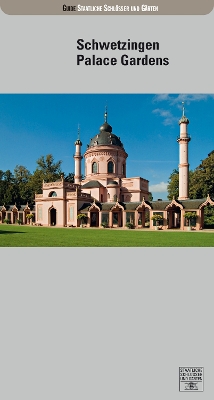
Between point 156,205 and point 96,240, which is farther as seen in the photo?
point 156,205

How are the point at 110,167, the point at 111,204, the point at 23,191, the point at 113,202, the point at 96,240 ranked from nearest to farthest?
the point at 96,240
the point at 23,191
the point at 111,204
the point at 113,202
the point at 110,167

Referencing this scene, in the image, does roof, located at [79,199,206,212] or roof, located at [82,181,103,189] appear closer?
roof, located at [79,199,206,212]

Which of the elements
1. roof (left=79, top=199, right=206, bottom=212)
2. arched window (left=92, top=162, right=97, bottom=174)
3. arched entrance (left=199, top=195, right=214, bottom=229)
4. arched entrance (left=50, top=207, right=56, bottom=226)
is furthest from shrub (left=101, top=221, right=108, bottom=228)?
arched window (left=92, top=162, right=97, bottom=174)

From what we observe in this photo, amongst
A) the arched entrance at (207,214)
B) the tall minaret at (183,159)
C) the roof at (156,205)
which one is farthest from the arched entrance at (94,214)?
the arched entrance at (207,214)
